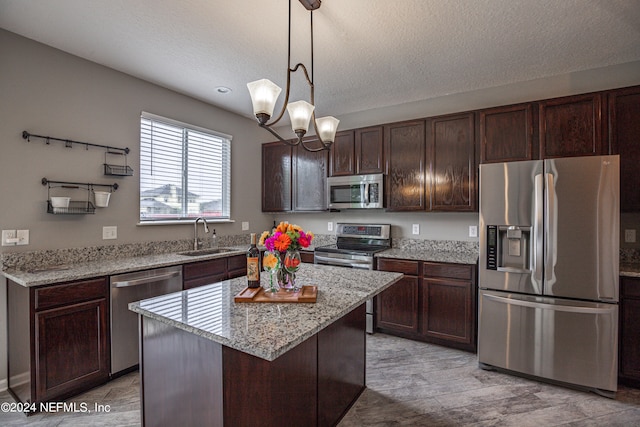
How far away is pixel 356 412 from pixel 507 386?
129 centimetres

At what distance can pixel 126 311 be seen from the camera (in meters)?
2.47

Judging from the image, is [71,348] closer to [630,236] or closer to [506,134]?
[506,134]

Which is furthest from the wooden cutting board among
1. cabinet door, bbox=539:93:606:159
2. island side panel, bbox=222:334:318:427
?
cabinet door, bbox=539:93:606:159

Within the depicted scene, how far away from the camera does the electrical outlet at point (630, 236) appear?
9.00ft

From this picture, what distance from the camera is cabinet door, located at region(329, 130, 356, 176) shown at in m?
3.87

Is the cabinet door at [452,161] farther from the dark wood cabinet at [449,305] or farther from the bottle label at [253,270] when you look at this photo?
the bottle label at [253,270]

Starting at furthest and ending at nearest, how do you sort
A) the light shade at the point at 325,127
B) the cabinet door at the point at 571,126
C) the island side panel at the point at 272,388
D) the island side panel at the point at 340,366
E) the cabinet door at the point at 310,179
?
the cabinet door at the point at 310,179, the cabinet door at the point at 571,126, the light shade at the point at 325,127, the island side panel at the point at 340,366, the island side panel at the point at 272,388

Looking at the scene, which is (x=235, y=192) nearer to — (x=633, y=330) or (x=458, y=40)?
(x=458, y=40)

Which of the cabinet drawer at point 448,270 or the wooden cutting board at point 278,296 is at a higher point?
the wooden cutting board at point 278,296

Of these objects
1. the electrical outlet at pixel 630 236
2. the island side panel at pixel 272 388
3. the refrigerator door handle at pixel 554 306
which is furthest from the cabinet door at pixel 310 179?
the electrical outlet at pixel 630 236

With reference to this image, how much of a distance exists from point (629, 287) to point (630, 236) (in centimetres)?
71

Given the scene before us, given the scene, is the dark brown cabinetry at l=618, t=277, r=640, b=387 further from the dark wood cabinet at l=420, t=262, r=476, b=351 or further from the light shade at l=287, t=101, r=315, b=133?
the light shade at l=287, t=101, r=315, b=133

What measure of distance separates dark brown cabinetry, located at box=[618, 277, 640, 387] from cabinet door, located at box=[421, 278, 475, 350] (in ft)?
3.41

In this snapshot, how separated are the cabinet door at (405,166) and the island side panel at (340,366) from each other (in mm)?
1665
